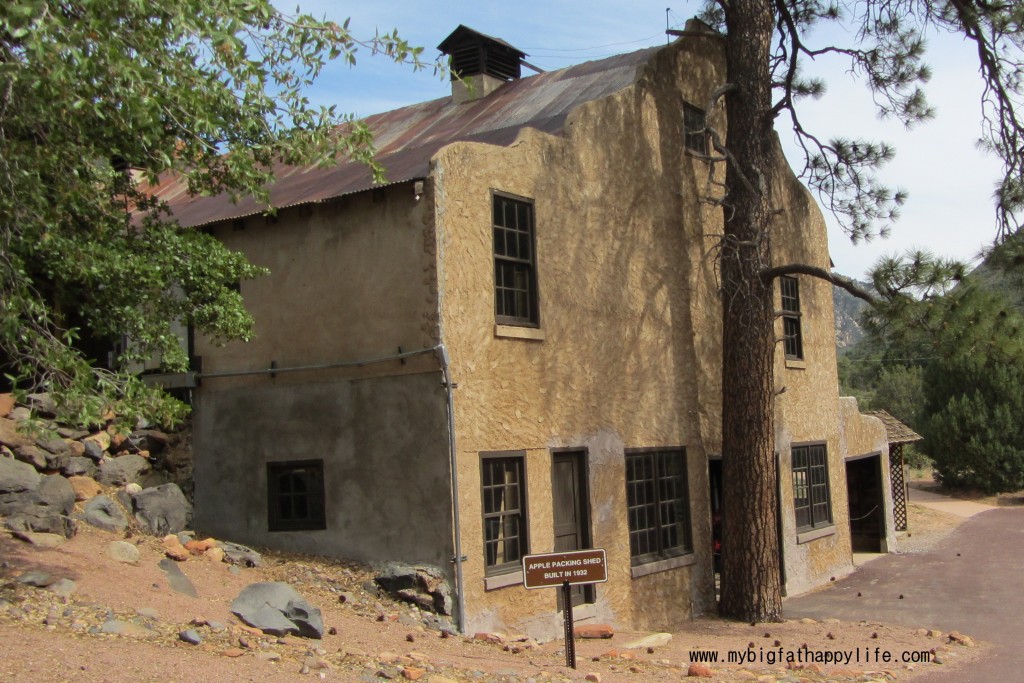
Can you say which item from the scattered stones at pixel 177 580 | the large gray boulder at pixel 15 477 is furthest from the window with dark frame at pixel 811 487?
the large gray boulder at pixel 15 477

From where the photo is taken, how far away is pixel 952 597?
16.9 metres

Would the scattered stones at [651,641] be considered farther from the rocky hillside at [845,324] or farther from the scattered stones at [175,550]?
the rocky hillside at [845,324]

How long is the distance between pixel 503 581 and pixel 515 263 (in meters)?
3.86

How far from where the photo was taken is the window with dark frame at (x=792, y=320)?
63.4 feet

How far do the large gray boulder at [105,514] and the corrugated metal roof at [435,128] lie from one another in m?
3.93

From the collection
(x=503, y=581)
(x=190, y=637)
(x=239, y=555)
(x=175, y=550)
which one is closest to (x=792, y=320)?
(x=503, y=581)

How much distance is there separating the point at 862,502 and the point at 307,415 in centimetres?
1588

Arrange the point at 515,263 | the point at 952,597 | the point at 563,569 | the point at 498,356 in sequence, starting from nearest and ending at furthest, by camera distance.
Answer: the point at 563,569, the point at 498,356, the point at 515,263, the point at 952,597

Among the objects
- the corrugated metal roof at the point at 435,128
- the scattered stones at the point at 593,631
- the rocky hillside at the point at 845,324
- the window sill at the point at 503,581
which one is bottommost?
the scattered stones at the point at 593,631

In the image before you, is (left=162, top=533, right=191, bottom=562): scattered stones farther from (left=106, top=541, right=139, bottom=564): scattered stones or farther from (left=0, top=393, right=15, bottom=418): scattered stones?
(left=0, top=393, right=15, bottom=418): scattered stones

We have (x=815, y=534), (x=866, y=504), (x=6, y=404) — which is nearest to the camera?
(x=6, y=404)

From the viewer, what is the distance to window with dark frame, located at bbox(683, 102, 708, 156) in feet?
55.0

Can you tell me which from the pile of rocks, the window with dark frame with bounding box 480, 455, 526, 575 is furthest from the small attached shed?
the pile of rocks

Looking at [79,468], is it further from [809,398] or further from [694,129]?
[809,398]
